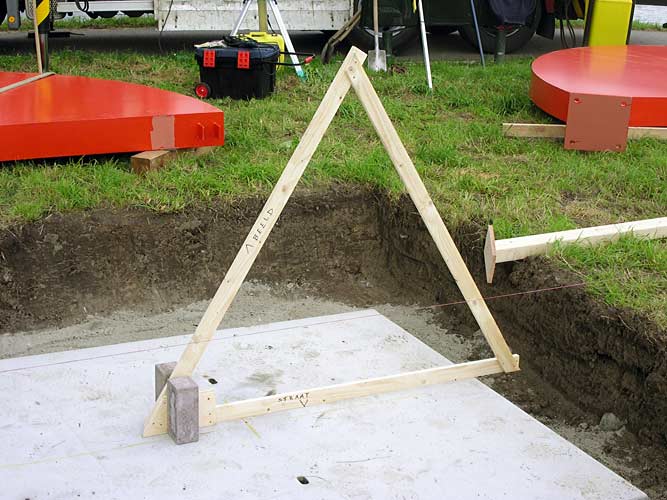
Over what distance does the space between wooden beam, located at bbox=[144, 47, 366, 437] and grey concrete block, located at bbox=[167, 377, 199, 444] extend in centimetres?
4

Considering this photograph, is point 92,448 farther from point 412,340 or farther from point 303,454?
point 412,340

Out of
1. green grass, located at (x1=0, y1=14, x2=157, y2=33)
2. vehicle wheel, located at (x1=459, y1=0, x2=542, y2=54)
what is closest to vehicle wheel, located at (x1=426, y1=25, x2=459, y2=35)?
vehicle wheel, located at (x1=459, y1=0, x2=542, y2=54)

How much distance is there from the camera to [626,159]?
16.3 ft

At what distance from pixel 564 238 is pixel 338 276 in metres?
1.31

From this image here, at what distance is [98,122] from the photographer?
439 centimetres

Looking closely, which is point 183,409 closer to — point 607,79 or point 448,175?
point 448,175

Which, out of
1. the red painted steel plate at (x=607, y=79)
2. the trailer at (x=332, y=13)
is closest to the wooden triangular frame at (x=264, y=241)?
the red painted steel plate at (x=607, y=79)

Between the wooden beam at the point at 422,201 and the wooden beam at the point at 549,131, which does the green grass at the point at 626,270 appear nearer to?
the wooden beam at the point at 422,201

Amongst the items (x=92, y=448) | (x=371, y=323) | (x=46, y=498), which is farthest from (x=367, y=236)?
(x=46, y=498)

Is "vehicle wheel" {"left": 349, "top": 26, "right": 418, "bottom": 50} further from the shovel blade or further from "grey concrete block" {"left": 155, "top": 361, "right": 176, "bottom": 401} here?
"grey concrete block" {"left": 155, "top": 361, "right": 176, "bottom": 401}

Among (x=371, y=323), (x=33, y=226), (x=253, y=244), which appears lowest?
(x=371, y=323)

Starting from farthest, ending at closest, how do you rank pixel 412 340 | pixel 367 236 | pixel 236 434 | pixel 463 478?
pixel 367 236, pixel 412 340, pixel 236 434, pixel 463 478

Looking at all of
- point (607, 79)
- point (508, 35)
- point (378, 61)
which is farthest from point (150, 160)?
point (508, 35)

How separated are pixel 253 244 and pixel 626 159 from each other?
3.03 metres
